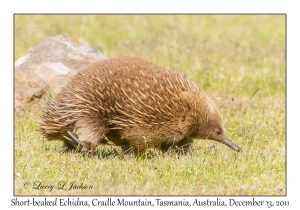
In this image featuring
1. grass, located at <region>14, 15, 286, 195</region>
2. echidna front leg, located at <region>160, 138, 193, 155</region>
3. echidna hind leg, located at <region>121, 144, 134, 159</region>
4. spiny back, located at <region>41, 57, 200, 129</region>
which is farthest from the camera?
echidna front leg, located at <region>160, 138, 193, 155</region>

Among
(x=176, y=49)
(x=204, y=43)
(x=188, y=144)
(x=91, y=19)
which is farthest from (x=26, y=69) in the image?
(x=91, y=19)

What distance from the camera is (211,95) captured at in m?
9.48

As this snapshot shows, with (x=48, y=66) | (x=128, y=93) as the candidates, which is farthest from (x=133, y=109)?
(x=48, y=66)

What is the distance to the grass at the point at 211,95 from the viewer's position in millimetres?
5645

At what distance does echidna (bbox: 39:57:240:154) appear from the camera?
631cm

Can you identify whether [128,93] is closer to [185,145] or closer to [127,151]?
[127,151]

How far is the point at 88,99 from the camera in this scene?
6449 millimetres

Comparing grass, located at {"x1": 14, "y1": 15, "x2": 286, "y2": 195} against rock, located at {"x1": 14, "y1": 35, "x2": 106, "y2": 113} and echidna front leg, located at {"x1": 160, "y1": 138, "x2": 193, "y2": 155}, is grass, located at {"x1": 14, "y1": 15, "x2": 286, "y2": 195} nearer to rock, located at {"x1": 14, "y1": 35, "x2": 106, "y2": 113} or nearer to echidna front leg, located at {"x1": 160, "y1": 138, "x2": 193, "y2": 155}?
echidna front leg, located at {"x1": 160, "y1": 138, "x2": 193, "y2": 155}

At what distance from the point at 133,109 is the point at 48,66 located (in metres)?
2.81

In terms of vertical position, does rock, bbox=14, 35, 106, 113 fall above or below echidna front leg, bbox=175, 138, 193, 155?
above

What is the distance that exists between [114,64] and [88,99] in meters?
0.47

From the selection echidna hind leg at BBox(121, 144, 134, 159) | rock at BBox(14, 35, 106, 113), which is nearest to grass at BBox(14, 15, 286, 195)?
echidna hind leg at BBox(121, 144, 134, 159)

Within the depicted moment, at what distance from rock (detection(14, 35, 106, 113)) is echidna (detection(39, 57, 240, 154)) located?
1839mm

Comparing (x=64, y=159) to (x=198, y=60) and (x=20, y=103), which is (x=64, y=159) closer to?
(x=20, y=103)
